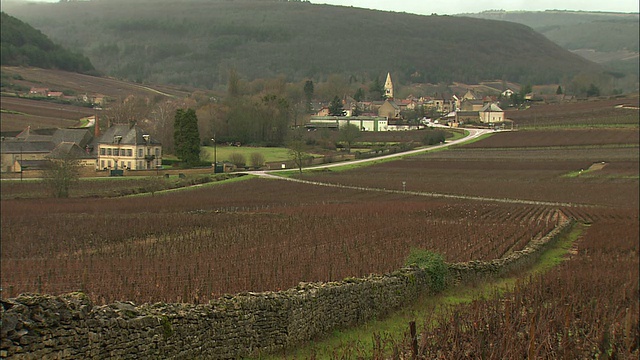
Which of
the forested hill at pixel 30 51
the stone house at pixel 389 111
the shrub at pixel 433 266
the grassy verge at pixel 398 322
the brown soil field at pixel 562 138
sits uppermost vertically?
the forested hill at pixel 30 51

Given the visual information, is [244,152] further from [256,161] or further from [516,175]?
[516,175]

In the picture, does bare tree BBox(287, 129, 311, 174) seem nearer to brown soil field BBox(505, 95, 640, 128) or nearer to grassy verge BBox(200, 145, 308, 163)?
grassy verge BBox(200, 145, 308, 163)

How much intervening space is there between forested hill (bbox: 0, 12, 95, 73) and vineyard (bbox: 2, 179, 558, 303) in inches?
4515

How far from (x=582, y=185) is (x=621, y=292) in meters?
45.6

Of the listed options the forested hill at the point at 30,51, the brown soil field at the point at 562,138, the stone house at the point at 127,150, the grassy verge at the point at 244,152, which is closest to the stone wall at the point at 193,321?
the stone house at the point at 127,150

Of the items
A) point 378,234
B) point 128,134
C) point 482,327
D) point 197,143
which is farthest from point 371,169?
point 482,327

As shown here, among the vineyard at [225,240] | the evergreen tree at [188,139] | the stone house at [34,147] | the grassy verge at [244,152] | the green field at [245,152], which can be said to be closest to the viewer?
the vineyard at [225,240]

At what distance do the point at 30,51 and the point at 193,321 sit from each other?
6295 inches

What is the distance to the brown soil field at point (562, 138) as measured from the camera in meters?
93.6

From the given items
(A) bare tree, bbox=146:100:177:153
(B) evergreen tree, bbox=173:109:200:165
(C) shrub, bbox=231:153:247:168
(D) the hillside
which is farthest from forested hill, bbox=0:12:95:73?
(C) shrub, bbox=231:153:247:168

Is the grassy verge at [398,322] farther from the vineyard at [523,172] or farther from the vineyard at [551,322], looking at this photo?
the vineyard at [523,172]

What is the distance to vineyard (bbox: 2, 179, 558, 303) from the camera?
20359mm

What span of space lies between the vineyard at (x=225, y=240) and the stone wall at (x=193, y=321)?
189cm

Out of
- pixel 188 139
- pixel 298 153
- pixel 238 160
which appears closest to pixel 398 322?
pixel 298 153
